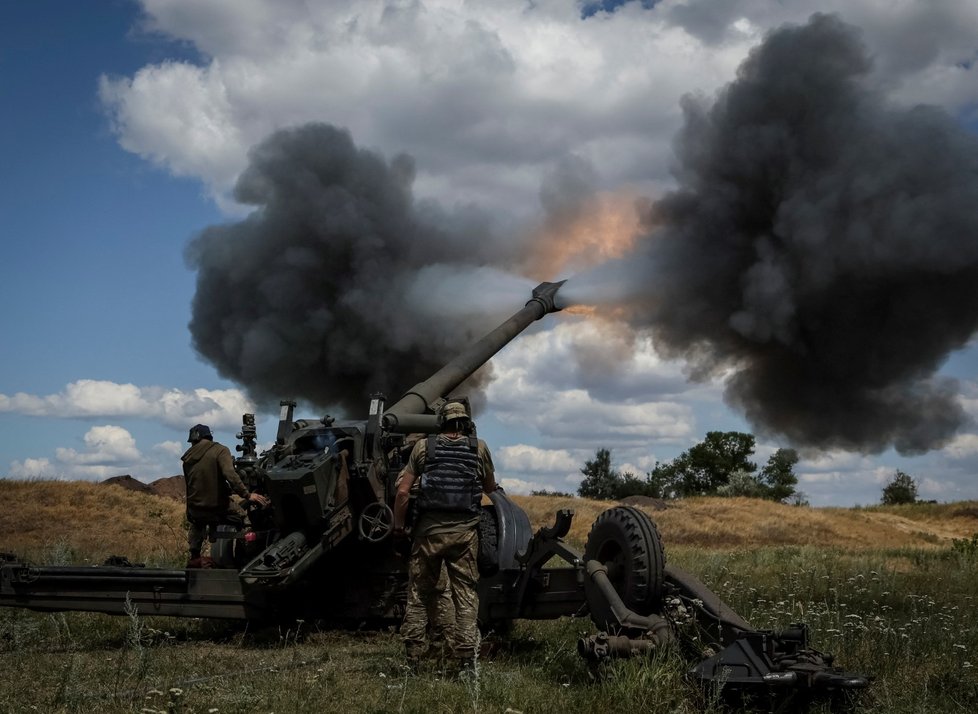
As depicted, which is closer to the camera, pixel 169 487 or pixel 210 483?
pixel 210 483

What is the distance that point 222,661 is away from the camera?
757 cm

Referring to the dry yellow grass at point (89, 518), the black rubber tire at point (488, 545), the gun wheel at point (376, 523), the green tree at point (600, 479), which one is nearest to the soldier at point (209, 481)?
the gun wheel at point (376, 523)

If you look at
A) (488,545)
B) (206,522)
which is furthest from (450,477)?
(206,522)

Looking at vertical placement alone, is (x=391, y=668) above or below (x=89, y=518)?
below

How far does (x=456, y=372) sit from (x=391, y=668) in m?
5.08

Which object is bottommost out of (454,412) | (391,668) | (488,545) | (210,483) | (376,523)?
(391,668)

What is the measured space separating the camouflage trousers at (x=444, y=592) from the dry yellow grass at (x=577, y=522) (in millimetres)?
7190

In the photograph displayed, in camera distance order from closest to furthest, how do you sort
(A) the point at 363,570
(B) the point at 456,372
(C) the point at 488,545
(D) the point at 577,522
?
(C) the point at 488,545
(A) the point at 363,570
(B) the point at 456,372
(D) the point at 577,522

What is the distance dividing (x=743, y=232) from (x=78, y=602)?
32.7 ft

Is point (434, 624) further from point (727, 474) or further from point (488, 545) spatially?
point (727, 474)

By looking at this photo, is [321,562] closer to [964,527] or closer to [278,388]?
[278,388]

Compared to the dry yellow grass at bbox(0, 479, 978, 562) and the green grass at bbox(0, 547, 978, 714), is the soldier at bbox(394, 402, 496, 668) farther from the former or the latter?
→ the dry yellow grass at bbox(0, 479, 978, 562)

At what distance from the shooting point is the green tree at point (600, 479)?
4428cm

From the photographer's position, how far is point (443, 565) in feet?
23.3
